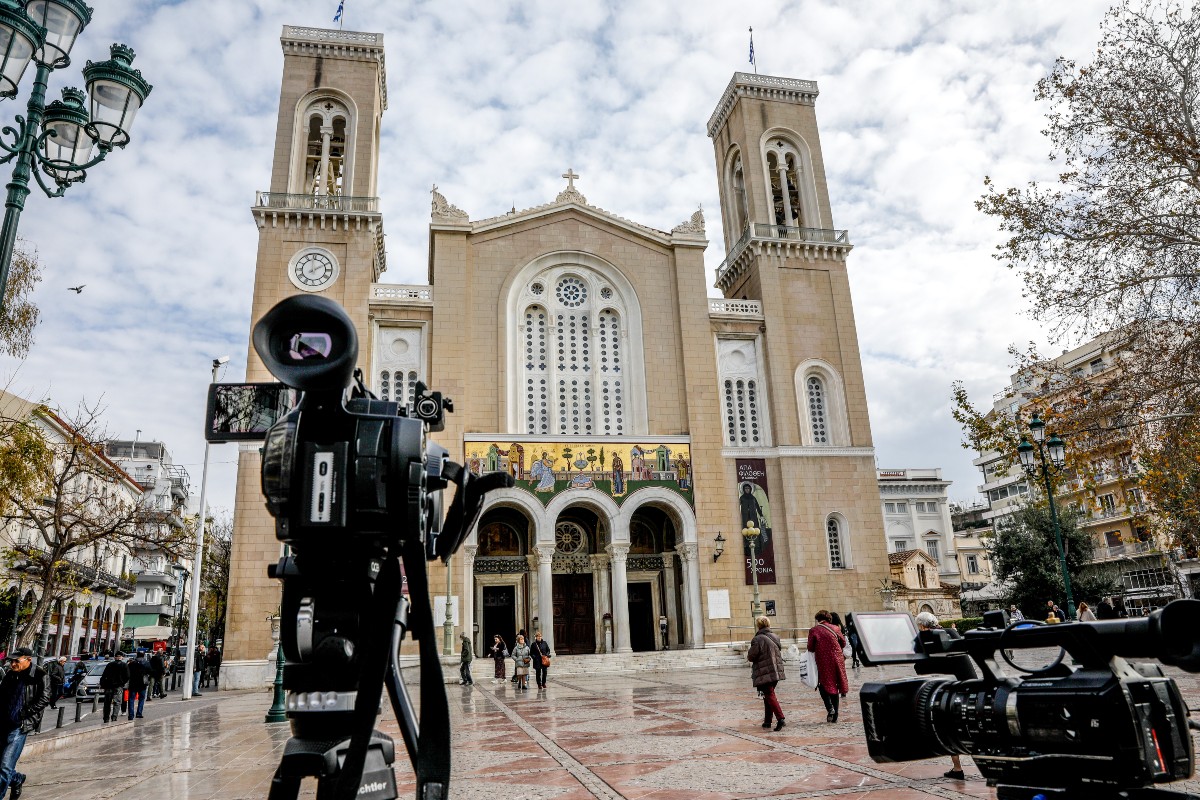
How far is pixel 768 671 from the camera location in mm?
9148

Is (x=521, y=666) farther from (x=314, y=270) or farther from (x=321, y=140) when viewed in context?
(x=321, y=140)

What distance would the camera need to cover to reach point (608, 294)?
2877 cm

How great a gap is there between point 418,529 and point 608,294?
87.4 feet

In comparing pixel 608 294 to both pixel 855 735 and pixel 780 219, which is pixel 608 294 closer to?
pixel 780 219

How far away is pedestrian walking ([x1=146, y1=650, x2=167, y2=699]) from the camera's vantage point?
20438mm

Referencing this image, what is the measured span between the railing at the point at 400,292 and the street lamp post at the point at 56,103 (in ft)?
61.9

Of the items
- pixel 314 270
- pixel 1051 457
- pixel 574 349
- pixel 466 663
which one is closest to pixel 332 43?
pixel 314 270

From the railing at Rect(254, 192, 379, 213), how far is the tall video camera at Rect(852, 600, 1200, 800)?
2648 cm

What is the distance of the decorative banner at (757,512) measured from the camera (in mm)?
25984

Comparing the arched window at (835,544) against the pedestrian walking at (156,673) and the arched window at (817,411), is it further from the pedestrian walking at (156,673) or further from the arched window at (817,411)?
the pedestrian walking at (156,673)

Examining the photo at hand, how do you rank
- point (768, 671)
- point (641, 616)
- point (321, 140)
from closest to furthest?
point (768, 671) → point (641, 616) → point (321, 140)

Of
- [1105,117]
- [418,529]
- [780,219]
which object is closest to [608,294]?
[780,219]

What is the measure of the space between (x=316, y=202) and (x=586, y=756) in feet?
77.8

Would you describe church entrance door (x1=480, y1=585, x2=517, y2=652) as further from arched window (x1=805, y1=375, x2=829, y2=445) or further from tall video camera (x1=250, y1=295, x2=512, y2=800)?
tall video camera (x1=250, y1=295, x2=512, y2=800)
